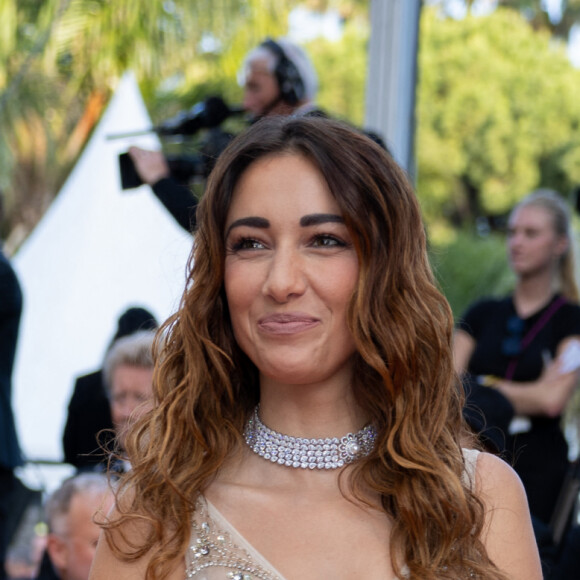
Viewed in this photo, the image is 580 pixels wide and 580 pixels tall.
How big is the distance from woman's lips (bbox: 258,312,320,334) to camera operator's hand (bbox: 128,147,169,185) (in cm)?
212

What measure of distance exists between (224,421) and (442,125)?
2149 cm

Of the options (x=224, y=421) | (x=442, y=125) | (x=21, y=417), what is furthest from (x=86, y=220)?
(x=442, y=125)

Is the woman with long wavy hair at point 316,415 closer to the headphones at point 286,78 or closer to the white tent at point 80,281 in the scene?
the headphones at point 286,78

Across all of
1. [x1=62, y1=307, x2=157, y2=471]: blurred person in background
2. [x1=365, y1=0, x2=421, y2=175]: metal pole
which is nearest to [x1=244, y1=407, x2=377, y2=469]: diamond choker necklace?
[x1=62, y1=307, x2=157, y2=471]: blurred person in background

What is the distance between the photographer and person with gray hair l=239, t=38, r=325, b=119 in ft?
13.5

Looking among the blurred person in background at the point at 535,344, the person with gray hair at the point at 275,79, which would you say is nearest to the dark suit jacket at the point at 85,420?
the person with gray hair at the point at 275,79

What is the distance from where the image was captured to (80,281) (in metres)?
8.33

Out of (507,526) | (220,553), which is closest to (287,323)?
(220,553)

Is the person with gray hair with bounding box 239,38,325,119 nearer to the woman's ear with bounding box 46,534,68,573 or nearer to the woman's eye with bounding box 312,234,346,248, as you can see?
the woman's ear with bounding box 46,534,68,573

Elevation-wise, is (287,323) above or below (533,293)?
above

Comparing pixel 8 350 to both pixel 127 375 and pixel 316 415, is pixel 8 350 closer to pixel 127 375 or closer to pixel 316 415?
pixel 127 375

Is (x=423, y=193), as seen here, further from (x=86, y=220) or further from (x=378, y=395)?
(x=378, y=395)

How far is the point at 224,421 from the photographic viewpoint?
6.76 feet

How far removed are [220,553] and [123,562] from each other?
6.7 inches
